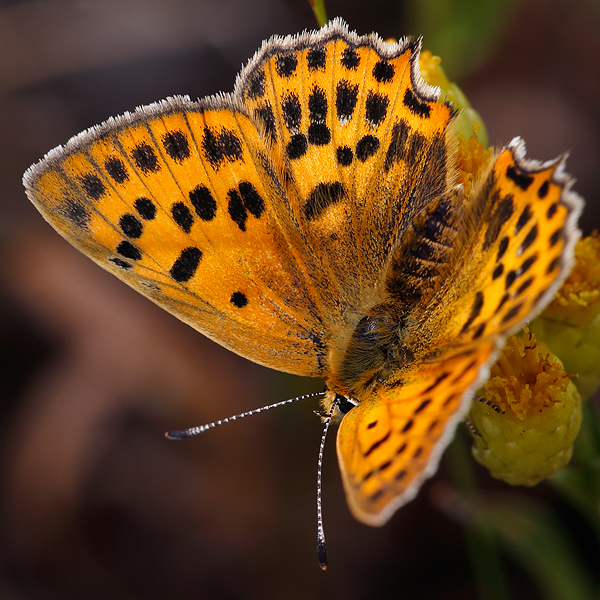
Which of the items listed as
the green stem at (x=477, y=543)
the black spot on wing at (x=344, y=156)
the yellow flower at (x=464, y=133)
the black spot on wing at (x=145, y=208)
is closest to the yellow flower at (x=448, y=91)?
the yellow flower at (x=464, y=133)

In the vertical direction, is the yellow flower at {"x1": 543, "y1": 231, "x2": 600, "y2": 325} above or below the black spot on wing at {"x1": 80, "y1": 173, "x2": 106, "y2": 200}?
above

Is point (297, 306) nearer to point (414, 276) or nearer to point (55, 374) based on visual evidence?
point (414, 276)

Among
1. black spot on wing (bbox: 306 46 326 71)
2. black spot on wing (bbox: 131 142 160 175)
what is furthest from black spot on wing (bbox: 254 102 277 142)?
black spot on wing (bbox: 131 142 160 175)

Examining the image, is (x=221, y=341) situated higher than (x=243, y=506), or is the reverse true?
(x=221, y=341)

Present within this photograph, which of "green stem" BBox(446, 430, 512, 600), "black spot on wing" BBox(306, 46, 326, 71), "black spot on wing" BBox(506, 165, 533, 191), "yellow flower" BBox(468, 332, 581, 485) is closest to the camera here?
"black spot on wing" BBox(506, 165, 533, 191)

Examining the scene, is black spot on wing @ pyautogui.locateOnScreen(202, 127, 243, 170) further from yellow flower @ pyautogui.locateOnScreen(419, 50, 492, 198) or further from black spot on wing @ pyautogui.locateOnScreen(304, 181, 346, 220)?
yellow flower @ pyautogui.locateOnScreen(419, 50, 492, 198)

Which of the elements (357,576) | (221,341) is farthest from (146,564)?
(221,341)
